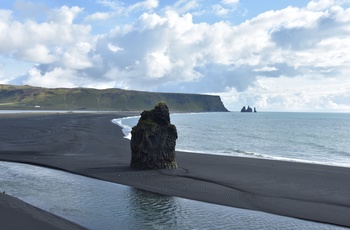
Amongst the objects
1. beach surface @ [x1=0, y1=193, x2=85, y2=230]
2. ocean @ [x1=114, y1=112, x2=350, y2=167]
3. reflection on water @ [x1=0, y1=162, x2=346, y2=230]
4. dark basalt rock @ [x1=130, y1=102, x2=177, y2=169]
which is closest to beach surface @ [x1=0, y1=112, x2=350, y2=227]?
beach surface @ [x1=0, y1=193, x2=85, y2=230]

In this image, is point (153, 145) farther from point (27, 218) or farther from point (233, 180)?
point (27, 218)

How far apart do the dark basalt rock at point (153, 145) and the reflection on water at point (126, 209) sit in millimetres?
4900

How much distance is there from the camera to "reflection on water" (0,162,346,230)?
14555 mm

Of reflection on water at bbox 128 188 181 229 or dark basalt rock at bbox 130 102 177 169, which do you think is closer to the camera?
reflection on water at bbox 128 188 181 229

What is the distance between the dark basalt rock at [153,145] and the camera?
26594 millimetres

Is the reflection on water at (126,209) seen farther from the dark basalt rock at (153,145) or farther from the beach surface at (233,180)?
the dark basalt rock at (153,145)

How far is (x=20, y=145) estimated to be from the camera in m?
41.4

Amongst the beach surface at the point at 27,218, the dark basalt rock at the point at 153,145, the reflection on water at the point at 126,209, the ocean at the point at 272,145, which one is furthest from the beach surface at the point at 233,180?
the ocean at the point at 272,145

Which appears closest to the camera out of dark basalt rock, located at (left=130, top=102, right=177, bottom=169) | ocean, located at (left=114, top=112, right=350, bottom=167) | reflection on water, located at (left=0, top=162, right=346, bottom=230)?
reflection on water, located at (left=0, top=162, right=346, bottom=230)

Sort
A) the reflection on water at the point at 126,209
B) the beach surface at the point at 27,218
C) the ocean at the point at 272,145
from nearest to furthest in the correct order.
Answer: the beach surface at the point at 27,218 → the reflection on water at the point at 126,209 → the ocean at the point at 272,145

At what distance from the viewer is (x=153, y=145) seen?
2655 cm

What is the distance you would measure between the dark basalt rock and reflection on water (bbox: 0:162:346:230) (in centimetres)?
490

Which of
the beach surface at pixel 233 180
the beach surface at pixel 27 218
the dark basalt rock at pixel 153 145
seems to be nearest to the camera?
the beach surface at pixel 27 218

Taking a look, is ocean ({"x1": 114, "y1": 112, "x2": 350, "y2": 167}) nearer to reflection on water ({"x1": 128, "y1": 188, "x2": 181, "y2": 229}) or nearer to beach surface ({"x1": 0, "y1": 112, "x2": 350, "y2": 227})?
beach surface ({"x1": 0, "y1": 112, "x2": 350, "y2": 227})
